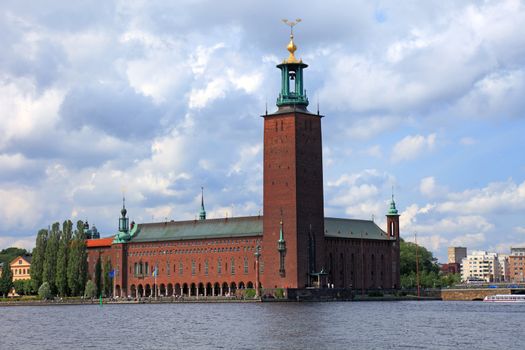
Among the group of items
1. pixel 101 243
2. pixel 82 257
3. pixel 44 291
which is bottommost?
pixel 44 291

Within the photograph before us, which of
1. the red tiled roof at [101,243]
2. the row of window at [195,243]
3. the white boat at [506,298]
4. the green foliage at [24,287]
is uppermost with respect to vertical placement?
the red tiled roof at [101,243]

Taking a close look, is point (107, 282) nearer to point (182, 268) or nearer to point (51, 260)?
point (182, 268)

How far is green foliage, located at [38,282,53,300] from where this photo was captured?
123438 millimetres

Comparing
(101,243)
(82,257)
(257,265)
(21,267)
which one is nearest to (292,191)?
(257,265)

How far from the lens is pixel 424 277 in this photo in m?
156

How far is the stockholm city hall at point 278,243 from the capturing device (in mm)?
117125

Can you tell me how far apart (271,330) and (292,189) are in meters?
54.0

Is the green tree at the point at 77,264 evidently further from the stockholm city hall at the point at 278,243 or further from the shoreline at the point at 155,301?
the stockholm city hall at the point at 278,243

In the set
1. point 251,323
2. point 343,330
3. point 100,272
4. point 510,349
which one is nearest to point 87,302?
point 100,272

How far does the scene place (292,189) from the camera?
117 m

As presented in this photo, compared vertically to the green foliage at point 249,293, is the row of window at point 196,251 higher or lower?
higher

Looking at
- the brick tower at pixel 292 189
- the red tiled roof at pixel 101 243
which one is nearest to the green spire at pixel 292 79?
the brick tower at pixel 292 189

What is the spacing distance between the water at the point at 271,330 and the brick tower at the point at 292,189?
26737 millimetres

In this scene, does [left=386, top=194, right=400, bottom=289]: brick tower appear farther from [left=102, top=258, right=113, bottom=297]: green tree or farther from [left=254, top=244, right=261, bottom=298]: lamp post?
[left=102, top=258, right=113, bottom=297]: green tree
